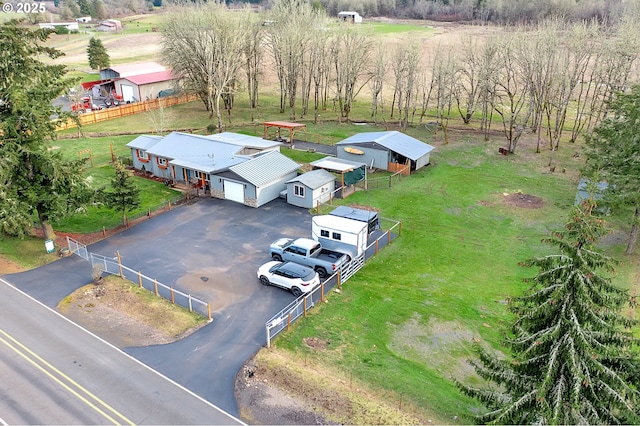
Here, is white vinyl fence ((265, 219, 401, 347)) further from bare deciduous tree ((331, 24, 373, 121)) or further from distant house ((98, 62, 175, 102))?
distant house ((98, 62, 175, 102))

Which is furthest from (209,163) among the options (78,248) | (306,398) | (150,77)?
(150,77)

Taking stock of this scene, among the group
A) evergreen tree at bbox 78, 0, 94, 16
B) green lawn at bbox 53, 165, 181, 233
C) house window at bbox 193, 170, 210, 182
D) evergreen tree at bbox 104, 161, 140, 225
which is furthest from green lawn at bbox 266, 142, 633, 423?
evergreen tree at bbox 78, 0, 94, 16

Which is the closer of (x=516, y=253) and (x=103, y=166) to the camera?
(x=516, y=253)

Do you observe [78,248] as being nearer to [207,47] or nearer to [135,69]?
[207,47]

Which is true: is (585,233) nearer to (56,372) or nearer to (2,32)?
(56,372)

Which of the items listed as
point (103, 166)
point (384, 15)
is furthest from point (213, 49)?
point (384, 15)

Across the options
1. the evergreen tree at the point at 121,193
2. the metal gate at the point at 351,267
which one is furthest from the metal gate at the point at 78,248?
the metal gate at the point at 351,267

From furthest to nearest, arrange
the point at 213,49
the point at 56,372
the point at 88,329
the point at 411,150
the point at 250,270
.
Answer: the point at 213,49 → the point at 411,150 → the point at 250,270 → the point at 88,329 → the point at 56,372
